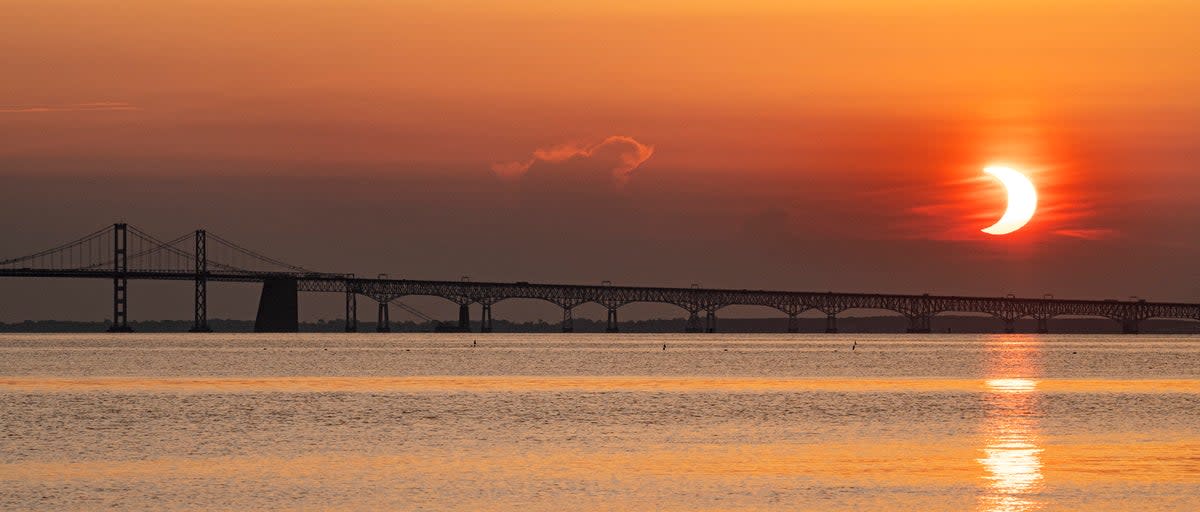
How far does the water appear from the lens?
88.8 ft

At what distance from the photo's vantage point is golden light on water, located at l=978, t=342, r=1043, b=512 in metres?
26.1

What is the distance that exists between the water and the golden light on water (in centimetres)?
9

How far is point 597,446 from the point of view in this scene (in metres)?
37.1

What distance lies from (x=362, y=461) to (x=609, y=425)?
39.5 feet

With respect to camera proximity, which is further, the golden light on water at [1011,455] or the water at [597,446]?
the water at [597,446]

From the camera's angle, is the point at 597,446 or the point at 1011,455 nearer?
the point at 1011,455

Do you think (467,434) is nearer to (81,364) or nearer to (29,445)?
(29,445)

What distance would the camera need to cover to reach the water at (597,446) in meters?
27.1

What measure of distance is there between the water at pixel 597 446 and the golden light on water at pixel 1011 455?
3.7 inches

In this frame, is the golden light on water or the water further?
the water

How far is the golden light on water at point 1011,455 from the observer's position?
85.6 ft

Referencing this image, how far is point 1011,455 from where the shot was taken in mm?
34719

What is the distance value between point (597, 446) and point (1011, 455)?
29.2 ft

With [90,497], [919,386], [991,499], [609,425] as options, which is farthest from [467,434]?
[919,386]
